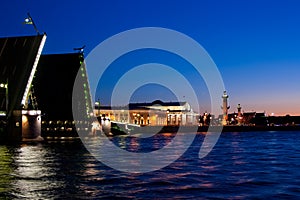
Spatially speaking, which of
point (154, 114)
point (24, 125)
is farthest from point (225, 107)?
point (24, 125)

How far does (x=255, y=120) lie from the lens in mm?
162375

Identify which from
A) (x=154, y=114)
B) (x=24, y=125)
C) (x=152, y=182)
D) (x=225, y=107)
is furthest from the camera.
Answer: (x=225, y=107)

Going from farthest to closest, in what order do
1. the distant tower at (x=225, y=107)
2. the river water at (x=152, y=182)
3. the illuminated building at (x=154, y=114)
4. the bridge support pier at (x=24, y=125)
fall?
the distant tower at (x=225, y=107) < the illuminated building at (x=154, y=114) < the bridge support pier at (x=24, y=125) < the river water at (x=152, y=182)

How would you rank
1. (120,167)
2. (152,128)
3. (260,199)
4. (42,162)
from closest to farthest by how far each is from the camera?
(260,199)
(120,167)
(42,162)
(152,128)

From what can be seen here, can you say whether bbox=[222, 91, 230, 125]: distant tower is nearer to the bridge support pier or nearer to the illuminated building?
the illuminated building

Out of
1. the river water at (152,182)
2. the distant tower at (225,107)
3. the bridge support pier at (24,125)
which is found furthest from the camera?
the distant tower at (225,107)

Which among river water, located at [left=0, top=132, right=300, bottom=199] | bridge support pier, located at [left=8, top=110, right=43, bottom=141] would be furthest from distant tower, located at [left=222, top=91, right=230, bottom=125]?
river water, located at [left=0, top=132, right=300, bottom=199]

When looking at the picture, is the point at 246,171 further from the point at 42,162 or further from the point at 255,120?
the point at 255,120

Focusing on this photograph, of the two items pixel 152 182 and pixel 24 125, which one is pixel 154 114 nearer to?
pixel 24 125

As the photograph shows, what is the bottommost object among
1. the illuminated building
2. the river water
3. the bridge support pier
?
the river water

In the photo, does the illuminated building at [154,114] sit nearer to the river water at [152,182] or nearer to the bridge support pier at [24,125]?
the bridge support pier at [24,125]

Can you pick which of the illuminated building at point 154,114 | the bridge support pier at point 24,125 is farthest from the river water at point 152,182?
the illuminated building at point 154,114

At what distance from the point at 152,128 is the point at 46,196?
88.8 metres

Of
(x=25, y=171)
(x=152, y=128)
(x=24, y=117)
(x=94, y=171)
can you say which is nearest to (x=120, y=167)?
(x=94, y=171)
